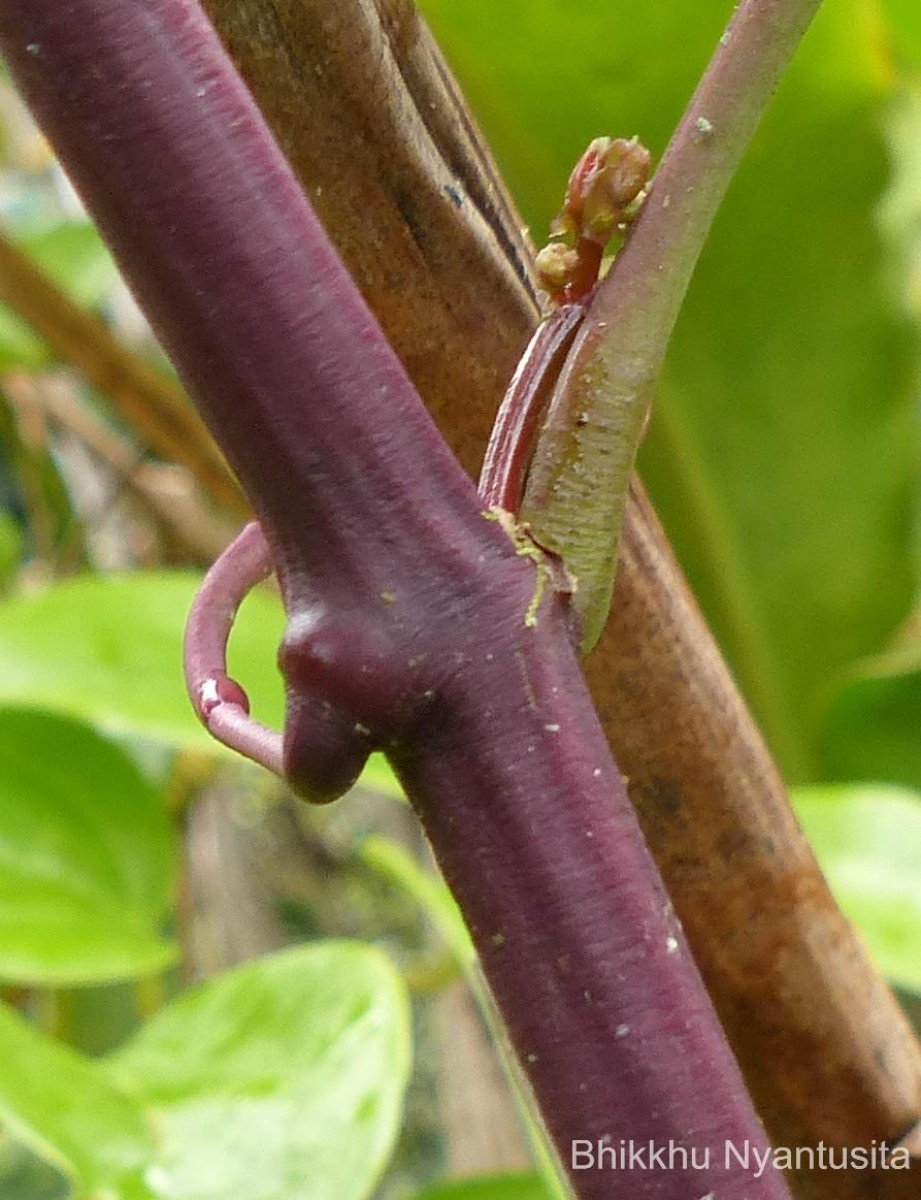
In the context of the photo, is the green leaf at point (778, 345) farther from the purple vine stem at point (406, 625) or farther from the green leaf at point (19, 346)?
the purple vine stem at point (406, 625)

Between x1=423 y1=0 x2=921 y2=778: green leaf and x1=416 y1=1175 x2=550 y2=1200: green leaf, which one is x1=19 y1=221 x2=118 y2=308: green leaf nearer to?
x1=423 y1=0 x2=921 y2=778: green leaf

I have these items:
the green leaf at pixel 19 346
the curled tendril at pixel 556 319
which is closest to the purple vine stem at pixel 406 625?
the curled tendril at pixel 556 319

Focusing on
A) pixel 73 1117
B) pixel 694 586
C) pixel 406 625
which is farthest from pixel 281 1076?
pixel 694 586

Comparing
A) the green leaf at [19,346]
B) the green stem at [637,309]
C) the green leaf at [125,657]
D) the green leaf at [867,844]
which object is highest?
the green stem at [637,309]

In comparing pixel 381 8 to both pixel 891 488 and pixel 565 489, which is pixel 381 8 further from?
pixel 891 488

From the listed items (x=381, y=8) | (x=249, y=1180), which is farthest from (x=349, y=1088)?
(x=381, y=8)

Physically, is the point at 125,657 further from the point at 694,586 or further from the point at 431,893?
the point at 694,586
